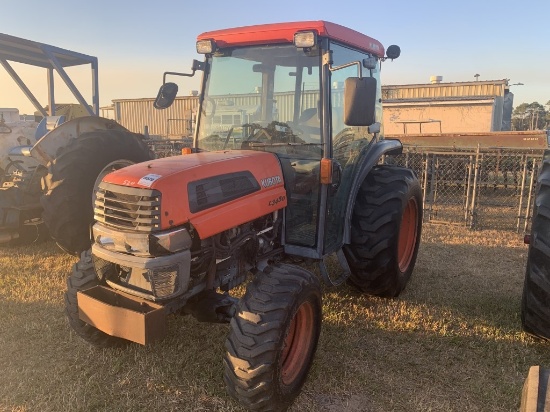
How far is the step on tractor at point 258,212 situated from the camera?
251 centimetres

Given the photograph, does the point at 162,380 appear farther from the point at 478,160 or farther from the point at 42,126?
the point at 478,160

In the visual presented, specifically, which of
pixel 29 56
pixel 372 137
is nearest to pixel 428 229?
pixel 372 137

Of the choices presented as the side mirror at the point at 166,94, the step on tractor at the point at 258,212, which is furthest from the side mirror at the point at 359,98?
the side mirror at the point at 166,94

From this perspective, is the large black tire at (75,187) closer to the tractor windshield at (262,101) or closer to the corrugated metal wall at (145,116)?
the tractor windshield at (262,101)

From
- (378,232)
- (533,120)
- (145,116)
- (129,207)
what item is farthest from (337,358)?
(533,120)

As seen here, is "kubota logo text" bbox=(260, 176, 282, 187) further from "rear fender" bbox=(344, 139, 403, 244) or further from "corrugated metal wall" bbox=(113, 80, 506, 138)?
"rear fender" bbox=(344, 139, 403, 244)

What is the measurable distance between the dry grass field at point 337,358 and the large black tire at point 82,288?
18 centimetres

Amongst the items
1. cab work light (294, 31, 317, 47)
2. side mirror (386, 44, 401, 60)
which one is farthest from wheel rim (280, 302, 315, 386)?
side mirror (386, 44, 401, 60)

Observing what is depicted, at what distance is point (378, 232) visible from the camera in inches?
152

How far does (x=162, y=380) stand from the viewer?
297 cm

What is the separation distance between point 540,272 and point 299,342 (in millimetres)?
1783

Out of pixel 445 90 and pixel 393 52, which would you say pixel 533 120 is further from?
pixel 393 52

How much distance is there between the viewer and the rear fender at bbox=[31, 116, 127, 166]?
489 centimetres

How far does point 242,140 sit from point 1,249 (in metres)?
4.10
